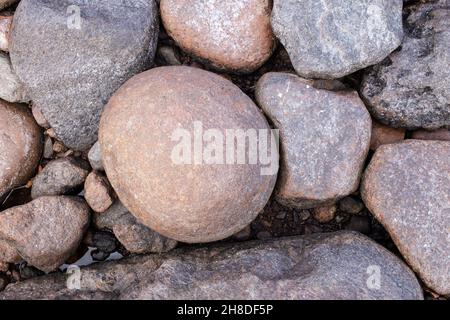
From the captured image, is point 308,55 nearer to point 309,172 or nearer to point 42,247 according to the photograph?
point 309,172

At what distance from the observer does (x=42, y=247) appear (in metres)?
2.16

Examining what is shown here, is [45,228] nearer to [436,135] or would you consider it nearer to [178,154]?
[178,154]

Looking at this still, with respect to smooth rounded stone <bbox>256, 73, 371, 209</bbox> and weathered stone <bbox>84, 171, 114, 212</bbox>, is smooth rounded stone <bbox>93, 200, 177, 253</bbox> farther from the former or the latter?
smooth rounded stone <bbox>256, 73, 371, 209</bbox>

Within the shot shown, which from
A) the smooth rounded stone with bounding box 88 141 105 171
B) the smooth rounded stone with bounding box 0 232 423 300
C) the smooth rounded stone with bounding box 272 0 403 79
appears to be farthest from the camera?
the smooth rounded stone with bounding box 88 141 105 171

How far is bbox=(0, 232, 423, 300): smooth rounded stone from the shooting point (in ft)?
6.37

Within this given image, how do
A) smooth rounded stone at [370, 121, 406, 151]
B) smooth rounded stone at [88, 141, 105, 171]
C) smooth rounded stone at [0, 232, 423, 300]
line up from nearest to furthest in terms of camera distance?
smooth rounded stone at [0, 232, 423, 300]
smooth rounded stone at [88, 141, 105, 171]
smooth rounded stone at [370, 121, 406, 151]

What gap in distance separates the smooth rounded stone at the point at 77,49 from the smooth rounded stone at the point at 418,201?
1.27 metres

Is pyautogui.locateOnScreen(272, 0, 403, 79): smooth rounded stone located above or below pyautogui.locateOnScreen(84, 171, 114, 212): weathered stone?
above

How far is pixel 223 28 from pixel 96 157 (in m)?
0.86

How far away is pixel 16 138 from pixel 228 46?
44.4 inches

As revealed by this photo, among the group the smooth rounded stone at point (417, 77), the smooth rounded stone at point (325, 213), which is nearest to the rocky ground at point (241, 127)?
the smooth rounded stone at point (417, 77)

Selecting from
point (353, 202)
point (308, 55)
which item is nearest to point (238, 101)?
point (308, 55)

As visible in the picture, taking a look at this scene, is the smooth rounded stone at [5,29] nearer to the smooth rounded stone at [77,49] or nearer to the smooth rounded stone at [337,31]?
the smooth rounded stone at [77,49]

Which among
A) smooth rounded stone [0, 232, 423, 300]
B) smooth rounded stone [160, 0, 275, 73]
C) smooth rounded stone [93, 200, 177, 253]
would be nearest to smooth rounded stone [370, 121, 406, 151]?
smooth rounded stone [0, 232, 423, 300]
